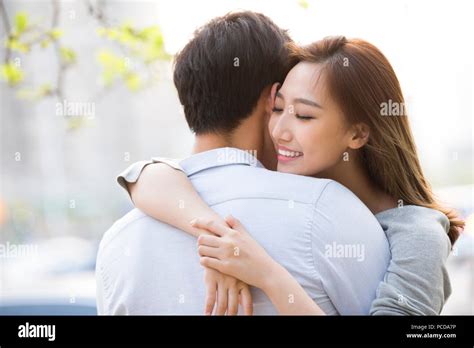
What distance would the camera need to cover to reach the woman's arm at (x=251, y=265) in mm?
1285

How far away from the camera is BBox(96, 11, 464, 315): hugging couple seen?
1309 millimetres

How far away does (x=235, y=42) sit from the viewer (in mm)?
1476

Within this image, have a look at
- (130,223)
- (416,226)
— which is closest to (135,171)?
(130,223)

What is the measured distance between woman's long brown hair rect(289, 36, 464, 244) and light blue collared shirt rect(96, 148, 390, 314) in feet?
0.92

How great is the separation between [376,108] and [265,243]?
48 cm

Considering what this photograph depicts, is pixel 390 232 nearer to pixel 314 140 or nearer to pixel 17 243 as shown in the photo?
pixel 314 140

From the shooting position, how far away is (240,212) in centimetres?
135

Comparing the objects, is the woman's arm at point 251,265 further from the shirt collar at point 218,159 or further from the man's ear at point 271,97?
the man's ear at point 271,97

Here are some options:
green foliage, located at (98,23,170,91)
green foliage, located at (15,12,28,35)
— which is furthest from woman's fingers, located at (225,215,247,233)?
green foliage, located at (15,12,28,35)

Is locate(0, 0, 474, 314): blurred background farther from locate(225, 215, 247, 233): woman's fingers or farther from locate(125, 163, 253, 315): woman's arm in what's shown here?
locate(225, 215, 247, 233): woman's fingers

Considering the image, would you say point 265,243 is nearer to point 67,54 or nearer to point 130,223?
point 130,223

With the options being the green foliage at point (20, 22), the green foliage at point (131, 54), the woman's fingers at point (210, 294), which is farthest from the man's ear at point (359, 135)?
the green foliage at point (20, 22)

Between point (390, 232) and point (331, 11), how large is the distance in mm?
1296

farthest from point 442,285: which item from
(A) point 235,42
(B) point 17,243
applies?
(B) point 17,243
